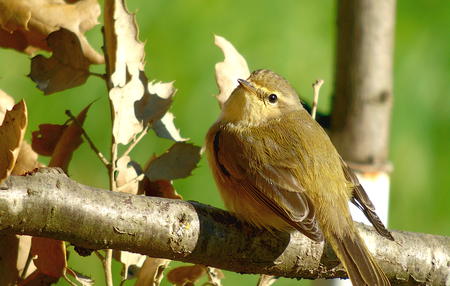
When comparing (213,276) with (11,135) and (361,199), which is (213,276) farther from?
(11,135)

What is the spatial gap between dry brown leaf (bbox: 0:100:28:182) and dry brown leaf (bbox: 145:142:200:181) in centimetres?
60

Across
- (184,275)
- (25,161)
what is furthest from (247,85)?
(25,161)

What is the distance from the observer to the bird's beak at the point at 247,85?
126 inches

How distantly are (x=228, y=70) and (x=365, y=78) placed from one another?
104cm

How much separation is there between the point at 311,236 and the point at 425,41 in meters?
4.21

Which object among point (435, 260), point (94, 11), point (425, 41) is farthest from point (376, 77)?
point (425, 41)

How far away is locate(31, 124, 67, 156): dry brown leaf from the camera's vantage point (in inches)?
110

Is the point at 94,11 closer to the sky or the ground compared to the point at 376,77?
closer to the ground

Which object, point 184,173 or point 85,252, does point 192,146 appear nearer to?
point 184,173

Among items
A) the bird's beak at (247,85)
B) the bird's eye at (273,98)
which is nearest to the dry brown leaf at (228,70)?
the bird's beak at (247,85)

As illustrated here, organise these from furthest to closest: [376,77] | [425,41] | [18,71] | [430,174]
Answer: [425,41]
[430,174]
[18,71]
[376,77]

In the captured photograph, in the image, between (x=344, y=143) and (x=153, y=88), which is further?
(x=344, y=143)

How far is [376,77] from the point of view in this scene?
392cm

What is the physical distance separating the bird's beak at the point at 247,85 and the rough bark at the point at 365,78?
1.92ft
